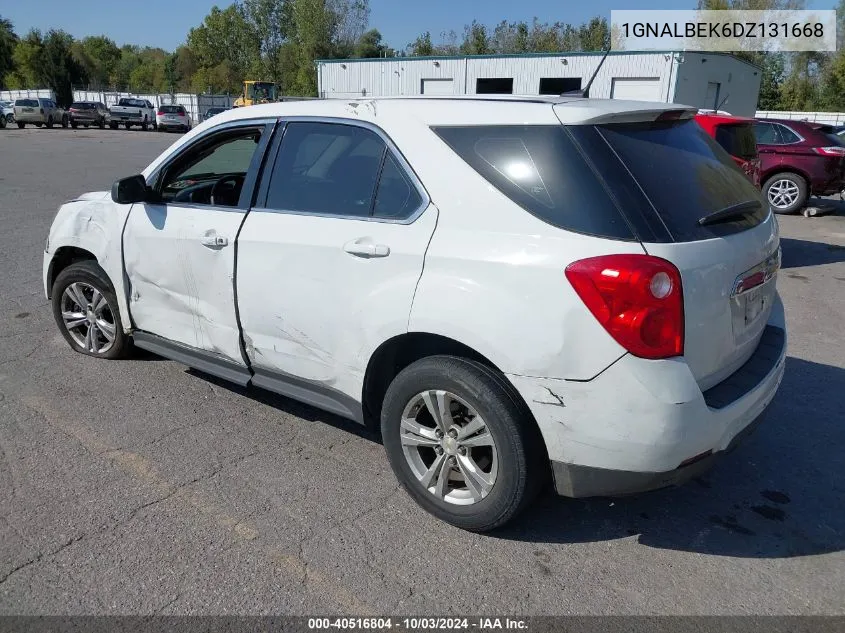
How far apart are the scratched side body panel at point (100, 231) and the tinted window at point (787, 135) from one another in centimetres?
1218

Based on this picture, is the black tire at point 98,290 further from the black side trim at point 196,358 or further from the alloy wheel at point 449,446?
the alloy wheel at point 449,446

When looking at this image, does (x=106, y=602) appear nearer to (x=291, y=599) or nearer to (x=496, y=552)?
(x=291, y=599)

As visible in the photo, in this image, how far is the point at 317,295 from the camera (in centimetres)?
320

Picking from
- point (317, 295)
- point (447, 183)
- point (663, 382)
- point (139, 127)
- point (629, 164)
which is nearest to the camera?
point (663, 382)

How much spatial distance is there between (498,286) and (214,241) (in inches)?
69.2

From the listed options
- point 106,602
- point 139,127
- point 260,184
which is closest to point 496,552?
point 106,602

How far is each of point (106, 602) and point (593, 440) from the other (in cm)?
192

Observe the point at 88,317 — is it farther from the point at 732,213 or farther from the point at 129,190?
the point at 732,213

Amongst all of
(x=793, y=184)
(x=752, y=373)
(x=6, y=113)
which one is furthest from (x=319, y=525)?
(x=6, y=113)

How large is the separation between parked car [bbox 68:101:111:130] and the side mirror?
43654mm

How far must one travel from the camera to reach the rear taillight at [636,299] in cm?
240

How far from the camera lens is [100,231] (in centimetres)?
432

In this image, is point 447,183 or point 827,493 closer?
point 447,183

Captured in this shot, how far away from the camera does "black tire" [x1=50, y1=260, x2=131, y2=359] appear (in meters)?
4.46
